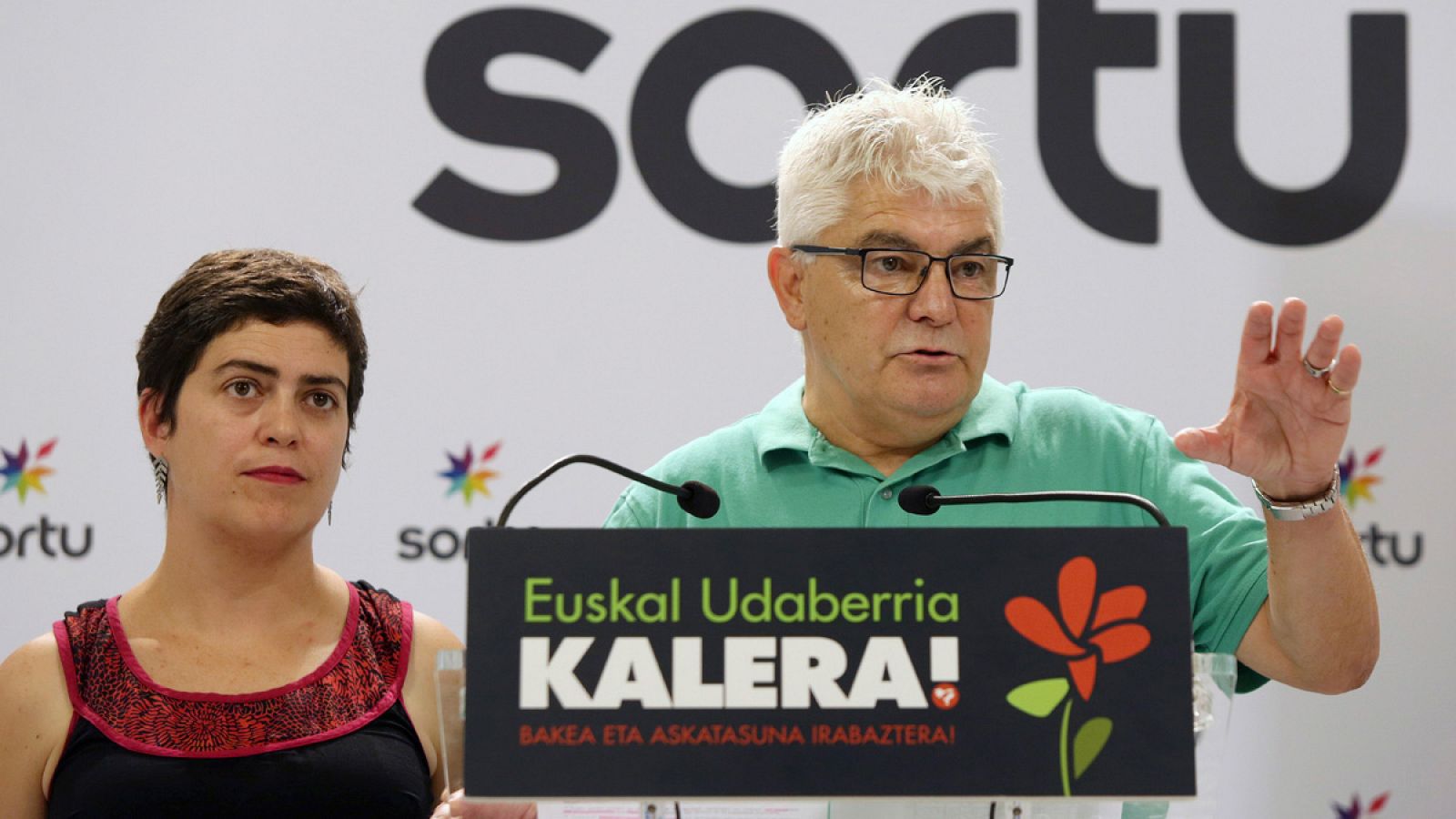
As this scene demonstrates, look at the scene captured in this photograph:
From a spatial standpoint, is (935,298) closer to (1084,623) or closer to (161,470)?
(1084,623)

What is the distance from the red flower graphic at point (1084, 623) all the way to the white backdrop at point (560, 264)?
1726 millimetres

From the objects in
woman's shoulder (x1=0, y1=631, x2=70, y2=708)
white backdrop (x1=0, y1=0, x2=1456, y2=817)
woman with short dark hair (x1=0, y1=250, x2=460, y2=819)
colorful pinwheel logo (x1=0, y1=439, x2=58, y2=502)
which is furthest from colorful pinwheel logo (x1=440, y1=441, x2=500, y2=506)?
woman's shoulder (x1=0, y1=631, x2=70, y2=708)

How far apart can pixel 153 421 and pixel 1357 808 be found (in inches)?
87.8

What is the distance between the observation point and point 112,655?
1.73 metres

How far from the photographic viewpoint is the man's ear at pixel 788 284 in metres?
1.93

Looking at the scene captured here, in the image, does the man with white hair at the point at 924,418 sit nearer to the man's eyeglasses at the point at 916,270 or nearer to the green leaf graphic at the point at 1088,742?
the man's eyeglasses at the point at 916,270

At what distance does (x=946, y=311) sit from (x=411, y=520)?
139 centimetres

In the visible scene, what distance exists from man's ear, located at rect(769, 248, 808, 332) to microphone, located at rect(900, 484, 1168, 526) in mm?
756

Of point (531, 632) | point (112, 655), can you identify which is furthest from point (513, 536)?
point (112, 655)

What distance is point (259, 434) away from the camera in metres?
1.72

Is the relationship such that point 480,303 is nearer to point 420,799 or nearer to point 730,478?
point 730,478

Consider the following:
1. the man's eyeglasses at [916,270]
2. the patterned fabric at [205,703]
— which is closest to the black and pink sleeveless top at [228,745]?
the patterned fabric at [205,703]

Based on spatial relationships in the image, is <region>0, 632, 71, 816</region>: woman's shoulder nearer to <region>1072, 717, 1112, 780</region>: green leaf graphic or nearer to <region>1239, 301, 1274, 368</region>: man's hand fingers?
<region>1072, 717, 1112, 780</region>: green leaf graphic

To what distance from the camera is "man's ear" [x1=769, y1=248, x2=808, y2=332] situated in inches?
76.0
